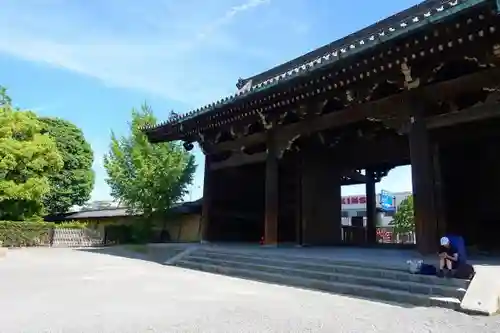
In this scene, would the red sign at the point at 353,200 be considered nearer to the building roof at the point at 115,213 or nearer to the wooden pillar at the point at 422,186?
the building roof at the point at 115,213

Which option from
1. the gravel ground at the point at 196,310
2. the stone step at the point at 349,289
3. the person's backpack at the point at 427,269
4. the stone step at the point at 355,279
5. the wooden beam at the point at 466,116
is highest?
the wooden beam at the point at 466,116

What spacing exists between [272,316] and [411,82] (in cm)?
561

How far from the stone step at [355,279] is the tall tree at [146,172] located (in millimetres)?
10991

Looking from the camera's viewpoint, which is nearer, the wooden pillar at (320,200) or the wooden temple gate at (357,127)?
the wooden temple gate at (357,127)

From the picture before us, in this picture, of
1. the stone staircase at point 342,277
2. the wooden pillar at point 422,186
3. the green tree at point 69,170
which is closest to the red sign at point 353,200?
the green tree at point 69,170

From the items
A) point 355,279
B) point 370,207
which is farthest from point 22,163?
point 355,279

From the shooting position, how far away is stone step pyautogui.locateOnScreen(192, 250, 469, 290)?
19.8 feet

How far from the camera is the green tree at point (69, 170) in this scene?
2895 cm

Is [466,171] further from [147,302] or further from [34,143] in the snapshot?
[34,143]

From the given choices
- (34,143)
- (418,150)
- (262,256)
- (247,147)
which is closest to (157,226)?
(34,143)

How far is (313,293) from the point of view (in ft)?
22.1

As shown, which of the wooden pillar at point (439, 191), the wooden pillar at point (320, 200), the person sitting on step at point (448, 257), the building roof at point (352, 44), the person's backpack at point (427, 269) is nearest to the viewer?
the person sitting on step at point (448, 257)

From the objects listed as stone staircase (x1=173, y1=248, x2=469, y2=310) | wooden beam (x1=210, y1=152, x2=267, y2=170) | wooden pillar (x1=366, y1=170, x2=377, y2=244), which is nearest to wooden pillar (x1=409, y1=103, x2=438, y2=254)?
stone staircase (x1=173, y1=248, x2=469, y2=310)

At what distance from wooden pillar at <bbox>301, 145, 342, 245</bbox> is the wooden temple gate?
33 mm
